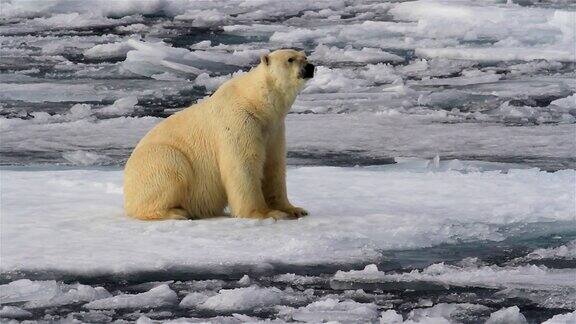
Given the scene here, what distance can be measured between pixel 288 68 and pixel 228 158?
487 mm

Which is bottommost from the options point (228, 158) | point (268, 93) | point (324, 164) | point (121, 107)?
point (324, 164)

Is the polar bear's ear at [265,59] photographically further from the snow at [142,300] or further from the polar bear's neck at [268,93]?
the snow at [142,300]

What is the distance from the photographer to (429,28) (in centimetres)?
1351

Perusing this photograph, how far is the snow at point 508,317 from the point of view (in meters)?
3.69

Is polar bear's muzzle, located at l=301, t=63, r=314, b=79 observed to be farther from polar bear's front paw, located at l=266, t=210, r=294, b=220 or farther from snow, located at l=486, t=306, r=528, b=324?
snow, located at l=486, t=306, r=528, b=324

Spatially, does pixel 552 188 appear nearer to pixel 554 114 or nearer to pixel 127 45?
pixel 554 114

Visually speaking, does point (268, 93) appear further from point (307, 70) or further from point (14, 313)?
point (14, 313)

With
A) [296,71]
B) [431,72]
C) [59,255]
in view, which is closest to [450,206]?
[296,71]

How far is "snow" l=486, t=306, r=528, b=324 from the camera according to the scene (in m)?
3.69

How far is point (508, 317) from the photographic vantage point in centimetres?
371

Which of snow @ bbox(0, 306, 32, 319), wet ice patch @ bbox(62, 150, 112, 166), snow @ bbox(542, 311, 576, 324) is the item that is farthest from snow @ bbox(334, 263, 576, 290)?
wet ice patch @ bbox(62, 150, 112, 166)

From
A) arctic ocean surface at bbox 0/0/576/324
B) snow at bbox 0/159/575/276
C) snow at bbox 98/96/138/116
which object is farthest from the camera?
snow at bbox 98/96/138/116

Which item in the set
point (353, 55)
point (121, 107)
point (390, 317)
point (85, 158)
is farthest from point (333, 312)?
point (353, 55)

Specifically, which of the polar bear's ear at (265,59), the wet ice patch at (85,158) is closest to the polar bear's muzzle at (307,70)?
the polar bear's ear at (265,59)
